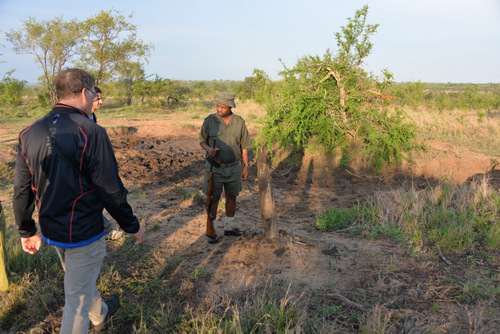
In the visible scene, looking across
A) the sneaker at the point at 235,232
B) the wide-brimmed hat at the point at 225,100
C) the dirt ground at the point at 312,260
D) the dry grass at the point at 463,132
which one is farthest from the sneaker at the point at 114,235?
the dry grass at the point at 463,132

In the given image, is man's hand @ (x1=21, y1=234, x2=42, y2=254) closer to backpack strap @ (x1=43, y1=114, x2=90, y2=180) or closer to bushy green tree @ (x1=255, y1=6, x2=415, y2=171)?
backpack strap @ (x1=43, y1=114, x2=90, y2=180)

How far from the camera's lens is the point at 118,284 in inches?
130

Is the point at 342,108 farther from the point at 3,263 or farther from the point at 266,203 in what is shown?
the point at 3,263

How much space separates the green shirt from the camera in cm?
411

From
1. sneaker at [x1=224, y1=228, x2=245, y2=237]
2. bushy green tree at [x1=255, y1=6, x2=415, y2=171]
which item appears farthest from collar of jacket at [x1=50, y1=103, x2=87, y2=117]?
bushy green tree at [x1=255, y1=6, x2=415, y2=171]

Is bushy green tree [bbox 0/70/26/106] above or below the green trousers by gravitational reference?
above

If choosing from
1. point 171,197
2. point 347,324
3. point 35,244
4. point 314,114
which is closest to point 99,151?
point 35,244

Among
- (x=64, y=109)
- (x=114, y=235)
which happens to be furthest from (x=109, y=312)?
(x=114, y=235)

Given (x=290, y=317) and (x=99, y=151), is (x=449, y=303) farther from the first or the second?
(x=99, y=151)

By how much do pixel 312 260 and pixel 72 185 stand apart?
2.64m

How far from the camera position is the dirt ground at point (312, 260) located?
280cm

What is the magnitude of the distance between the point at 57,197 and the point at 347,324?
224 cm

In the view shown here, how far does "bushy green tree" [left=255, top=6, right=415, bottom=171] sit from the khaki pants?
639 centimetres

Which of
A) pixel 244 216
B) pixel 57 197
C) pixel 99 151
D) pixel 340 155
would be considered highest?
pixel 99 151
